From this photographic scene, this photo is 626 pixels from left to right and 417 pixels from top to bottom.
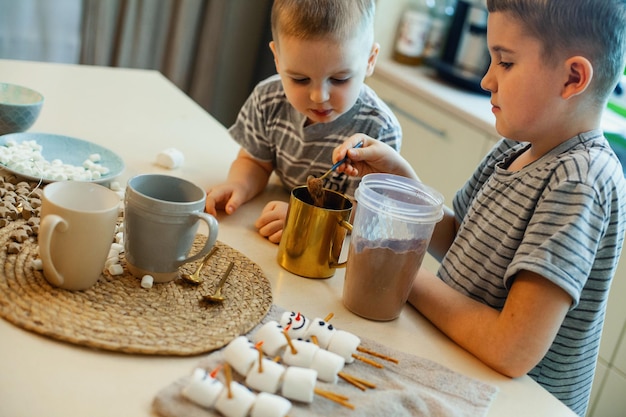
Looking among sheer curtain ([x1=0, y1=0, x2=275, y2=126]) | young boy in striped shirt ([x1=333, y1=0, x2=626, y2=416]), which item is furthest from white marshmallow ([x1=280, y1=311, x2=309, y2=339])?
sheer curtain ([x1=0, y1=0, x2=275, y2=126])

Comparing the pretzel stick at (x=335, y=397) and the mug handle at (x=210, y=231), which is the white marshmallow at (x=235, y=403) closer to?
the pretzel stick at (x=335, y=397)

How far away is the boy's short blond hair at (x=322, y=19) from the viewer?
1.20 meters

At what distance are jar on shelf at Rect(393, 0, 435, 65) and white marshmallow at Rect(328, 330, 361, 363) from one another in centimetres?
215

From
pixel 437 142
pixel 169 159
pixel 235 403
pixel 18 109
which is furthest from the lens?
pixel 437 142

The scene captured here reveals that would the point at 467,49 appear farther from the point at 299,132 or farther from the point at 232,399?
the point at 232,399

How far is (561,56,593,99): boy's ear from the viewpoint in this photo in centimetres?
96

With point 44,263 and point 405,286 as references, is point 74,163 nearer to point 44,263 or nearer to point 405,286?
point 44,263

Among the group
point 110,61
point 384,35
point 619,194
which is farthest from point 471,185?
point 110,61

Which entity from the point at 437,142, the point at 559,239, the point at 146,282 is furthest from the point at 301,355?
the point at 437,142

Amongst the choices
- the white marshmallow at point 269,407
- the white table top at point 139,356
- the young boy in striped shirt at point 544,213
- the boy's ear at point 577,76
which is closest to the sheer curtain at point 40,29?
the white table top at point 139,356

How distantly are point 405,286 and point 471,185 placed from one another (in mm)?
368

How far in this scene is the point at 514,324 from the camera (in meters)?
0.93

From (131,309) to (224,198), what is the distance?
1.38 feet

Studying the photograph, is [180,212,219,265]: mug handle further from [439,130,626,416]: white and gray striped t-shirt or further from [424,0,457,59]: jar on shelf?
[424,0,457,59]: jar on shelf
